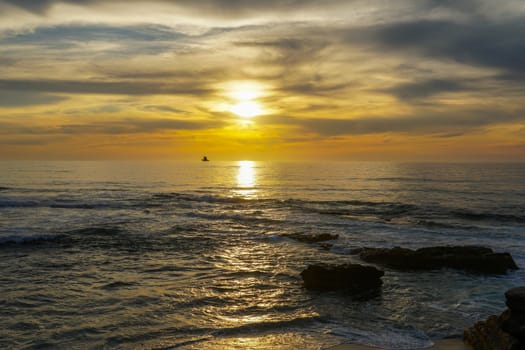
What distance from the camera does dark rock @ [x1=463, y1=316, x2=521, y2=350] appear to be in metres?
8.59

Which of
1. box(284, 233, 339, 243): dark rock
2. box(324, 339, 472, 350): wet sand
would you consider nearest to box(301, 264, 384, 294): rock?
box(324, 339, 472, 350): wet sand

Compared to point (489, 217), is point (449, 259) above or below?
above

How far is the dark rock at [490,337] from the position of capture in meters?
8.59

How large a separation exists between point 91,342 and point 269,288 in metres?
6.45

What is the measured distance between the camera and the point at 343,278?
1468 cm

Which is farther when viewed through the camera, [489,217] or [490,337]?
[489,217]

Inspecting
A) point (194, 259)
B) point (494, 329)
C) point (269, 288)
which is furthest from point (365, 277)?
point (194, 259)

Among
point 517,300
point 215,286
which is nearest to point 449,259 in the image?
point 517,300

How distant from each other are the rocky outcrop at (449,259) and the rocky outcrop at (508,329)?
8352 millimetres

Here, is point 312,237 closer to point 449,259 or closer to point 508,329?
point 449,259

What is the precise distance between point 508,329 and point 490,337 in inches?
19.0

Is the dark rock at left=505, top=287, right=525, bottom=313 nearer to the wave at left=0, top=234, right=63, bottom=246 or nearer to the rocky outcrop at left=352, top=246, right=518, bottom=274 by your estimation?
the rocky outcrop at left=352, top=246, right=518, bottom=274

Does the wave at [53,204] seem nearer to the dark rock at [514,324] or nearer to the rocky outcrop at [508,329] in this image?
the rocky outcrop at [508,329]

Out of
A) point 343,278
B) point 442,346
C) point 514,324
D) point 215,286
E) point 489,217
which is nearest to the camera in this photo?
point 514,324
